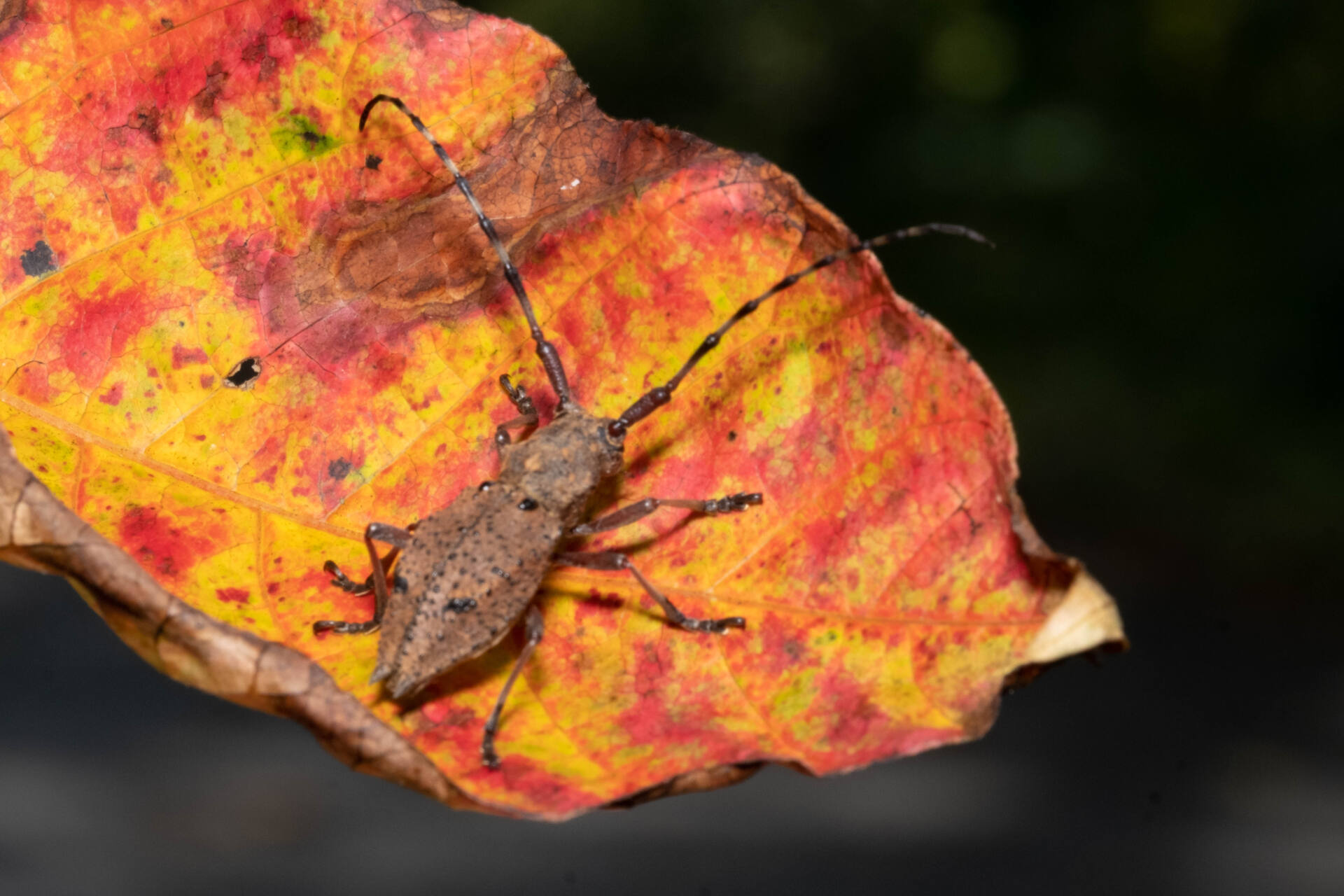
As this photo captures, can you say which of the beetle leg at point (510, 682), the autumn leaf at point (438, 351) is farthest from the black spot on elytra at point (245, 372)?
the beetle leg at point (510, 682)

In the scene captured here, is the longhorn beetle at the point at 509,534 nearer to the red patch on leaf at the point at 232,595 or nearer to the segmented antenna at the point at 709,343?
the segmented antenna at the point at 709,343

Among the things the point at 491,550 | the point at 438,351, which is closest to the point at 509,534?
the point at 491,550

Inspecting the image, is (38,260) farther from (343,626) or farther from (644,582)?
(644,582)

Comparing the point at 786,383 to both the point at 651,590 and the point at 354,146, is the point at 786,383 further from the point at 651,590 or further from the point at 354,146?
the point at 354,146

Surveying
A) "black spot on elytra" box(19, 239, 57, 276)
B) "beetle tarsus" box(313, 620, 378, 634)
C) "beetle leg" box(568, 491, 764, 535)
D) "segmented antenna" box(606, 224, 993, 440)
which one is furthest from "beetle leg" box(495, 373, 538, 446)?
"black spot on elytra" box(19, 239, 57, 276)

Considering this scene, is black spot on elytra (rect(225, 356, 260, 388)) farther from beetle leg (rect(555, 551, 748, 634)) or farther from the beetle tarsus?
beetle leg (rect(555, 551, 748, 634))

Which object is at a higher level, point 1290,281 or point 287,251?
point 287,251

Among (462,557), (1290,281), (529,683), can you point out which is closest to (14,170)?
(462,557)

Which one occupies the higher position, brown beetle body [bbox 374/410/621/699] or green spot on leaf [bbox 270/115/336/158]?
green spot on leaf [bbox 270/115/336/158]
